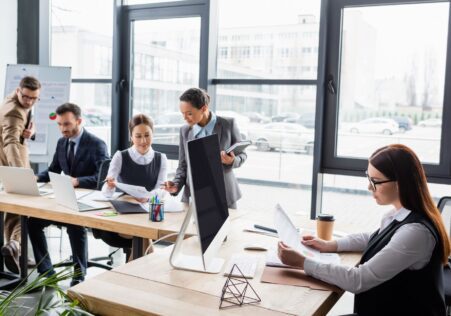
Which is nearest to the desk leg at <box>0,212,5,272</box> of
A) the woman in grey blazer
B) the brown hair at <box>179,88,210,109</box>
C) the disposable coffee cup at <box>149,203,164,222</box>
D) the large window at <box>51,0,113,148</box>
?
the woman in grey blazer

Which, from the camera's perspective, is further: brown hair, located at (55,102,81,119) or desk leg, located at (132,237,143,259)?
brown hair, located at (55,102,81,119)

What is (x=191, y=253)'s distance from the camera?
6.55ft

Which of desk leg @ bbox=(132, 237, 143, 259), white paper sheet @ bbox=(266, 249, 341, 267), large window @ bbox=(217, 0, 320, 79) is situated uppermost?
large window @ bbox=(217, 0, 320, 79)

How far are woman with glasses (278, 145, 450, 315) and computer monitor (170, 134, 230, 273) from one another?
0.27m

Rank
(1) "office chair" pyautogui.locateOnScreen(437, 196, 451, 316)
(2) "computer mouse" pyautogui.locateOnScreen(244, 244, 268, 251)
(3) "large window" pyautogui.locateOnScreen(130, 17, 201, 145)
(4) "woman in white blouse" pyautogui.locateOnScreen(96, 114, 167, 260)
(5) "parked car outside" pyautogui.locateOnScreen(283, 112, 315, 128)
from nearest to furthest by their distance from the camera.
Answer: (2) "computer mouse" pyautogui.locateOnScreen(244, 244, 268, 251) → (1) "office chair" pyautogui.locateOnScreen(437, 196, 451, 316) → (4) "woman in white blouse" pyautogui.locateOnScreen(96, 114, 167, 260) → (5) "parked car outside" pyautogui.locateOnScreen(283, 112, 315, 128) → (3) "large window" pyautogui.locateOnScreen(130, 17, 201, 145)

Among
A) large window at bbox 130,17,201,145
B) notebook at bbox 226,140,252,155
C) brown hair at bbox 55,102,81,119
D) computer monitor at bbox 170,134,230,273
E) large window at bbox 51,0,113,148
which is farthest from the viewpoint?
large window at bbox 51,0,113,148

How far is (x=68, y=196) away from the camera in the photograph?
2.82 metres

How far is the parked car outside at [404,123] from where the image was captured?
12.1ft

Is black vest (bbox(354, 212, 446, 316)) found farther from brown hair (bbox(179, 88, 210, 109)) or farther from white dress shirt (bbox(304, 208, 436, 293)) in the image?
brown hair (bbox(179, 88, 210, 109))

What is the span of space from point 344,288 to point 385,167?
17.3 inches

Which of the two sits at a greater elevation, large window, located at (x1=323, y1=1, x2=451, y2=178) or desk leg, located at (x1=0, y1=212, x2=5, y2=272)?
large window, located at (x1=323, y1=1, x2=451, y2=178)

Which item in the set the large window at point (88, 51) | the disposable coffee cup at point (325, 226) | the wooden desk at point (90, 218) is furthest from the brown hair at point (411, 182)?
the large window at point (88, 51)

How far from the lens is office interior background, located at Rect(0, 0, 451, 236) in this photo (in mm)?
3646

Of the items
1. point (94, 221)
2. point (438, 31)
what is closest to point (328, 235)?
point (94, 221)
